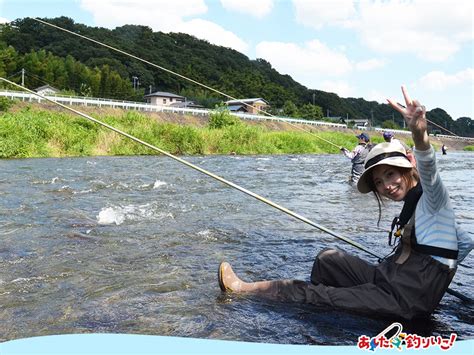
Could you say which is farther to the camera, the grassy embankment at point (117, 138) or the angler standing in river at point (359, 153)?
the grassy embankment at point (117, 138)

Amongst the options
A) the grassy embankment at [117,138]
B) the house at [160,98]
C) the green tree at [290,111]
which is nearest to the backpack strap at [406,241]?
the grassy embankment at [117,138]

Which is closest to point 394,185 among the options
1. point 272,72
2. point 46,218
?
point 46,218

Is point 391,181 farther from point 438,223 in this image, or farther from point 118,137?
point 118,137

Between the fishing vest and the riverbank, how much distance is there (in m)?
13.9

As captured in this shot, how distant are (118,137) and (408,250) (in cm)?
2423

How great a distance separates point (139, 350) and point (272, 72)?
14715 cm

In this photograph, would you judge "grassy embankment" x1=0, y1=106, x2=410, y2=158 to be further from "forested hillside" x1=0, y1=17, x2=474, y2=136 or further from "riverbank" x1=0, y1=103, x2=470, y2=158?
"forested hillside" x1=0, y1=17, x2=474, y2=136

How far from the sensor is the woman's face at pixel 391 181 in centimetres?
316

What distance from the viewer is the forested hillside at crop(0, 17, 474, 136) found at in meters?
65.7

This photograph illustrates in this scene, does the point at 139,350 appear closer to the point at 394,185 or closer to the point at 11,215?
the point at 394,185

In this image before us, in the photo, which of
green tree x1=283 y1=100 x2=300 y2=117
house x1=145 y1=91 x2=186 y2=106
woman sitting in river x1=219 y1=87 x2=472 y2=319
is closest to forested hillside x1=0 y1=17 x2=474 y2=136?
green tree x1=283 y1=100 x2=300 y2=117

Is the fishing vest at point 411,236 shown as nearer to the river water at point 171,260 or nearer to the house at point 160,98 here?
the river water at point 171,260

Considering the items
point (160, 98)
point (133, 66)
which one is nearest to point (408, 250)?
point (160, 98)

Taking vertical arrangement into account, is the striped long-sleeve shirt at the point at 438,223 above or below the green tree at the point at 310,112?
below
